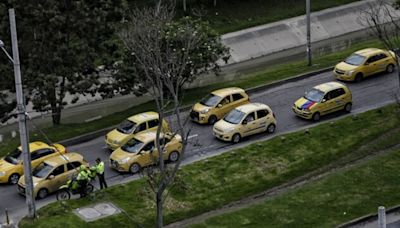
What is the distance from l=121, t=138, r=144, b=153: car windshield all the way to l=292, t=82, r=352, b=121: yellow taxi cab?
926 centimetres

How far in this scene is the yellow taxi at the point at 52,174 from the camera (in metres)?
30.9

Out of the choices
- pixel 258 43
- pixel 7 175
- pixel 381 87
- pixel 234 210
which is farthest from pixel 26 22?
pixel 258 43

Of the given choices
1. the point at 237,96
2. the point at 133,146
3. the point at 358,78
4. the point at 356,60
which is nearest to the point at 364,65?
the point at 356,60

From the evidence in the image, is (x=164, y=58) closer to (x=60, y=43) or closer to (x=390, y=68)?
(x=60, y=43)

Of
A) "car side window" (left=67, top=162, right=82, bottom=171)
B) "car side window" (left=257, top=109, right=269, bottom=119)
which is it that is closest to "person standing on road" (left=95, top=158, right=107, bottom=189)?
"car side window" (left=67, top=162, right=82, bottom=171)

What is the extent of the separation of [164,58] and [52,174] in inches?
302

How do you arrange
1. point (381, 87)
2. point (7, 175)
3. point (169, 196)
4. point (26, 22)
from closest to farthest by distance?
1. point (169, 196)
2. point (7, 175)
3. point (26, 22)
4. point (381, 87)

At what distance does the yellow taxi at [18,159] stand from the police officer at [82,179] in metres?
3.69

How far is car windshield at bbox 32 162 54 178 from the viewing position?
31.2 m

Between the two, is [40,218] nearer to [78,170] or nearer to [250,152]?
[78,170]

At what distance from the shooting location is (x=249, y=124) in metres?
35.5

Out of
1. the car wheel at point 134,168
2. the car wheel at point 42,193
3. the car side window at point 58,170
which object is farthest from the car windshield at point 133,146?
the car wheel at point 42,193

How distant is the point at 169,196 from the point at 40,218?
537 cm

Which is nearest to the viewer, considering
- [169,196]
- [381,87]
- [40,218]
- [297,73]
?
[40,218]
